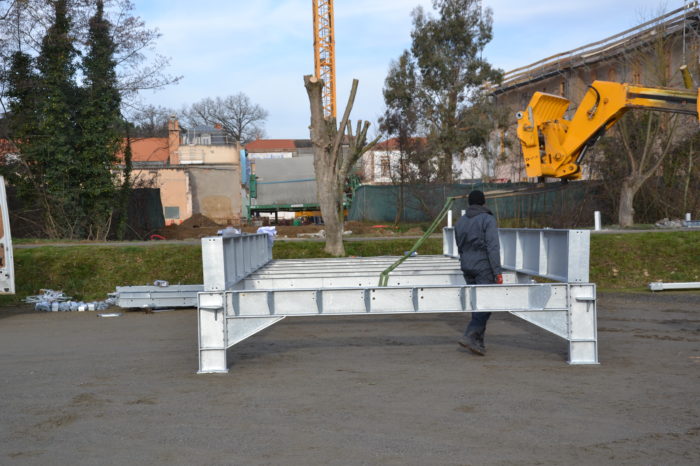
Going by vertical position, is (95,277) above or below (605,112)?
below

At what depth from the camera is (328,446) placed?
17.6ft

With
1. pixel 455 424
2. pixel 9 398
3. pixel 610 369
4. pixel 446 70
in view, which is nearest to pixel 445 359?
pixel 610 369

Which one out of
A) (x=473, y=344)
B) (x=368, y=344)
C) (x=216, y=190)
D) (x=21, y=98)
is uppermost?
(x=21, y=98)

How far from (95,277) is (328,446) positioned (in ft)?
46.0

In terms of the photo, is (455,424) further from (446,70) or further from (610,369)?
(446,70)

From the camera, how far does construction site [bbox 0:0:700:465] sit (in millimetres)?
5508

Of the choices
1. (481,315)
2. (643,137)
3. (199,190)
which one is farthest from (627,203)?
(199,190)

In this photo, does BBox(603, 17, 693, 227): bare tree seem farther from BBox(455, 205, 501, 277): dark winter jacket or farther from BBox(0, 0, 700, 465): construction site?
BBox(455, 205, 501, 277): dark winter jacket

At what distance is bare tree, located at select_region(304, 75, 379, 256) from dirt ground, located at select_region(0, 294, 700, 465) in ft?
24.5

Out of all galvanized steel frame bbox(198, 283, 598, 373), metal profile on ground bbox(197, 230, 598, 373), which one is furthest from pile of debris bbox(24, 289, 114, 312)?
galvanized steel frame bbox(198, 283, 598, 373)

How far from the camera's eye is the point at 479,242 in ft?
29.0

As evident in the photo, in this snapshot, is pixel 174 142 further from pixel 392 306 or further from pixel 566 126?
pixel 392 306

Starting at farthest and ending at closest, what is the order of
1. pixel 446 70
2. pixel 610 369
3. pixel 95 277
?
pixel 446 70, pixel 95 277, pixel 610 369

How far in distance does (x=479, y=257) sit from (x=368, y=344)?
2.12 meters
